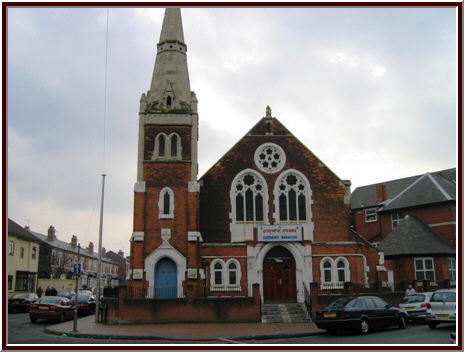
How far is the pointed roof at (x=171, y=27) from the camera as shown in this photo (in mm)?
32750

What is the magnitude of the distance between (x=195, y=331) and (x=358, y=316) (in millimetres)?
6394

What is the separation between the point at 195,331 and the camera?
1958 centimetres

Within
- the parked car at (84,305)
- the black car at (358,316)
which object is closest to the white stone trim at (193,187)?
the parked car at (84,305)

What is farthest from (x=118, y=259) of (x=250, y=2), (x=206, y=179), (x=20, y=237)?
(x=250, y=2)

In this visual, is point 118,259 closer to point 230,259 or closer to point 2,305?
point 230,259

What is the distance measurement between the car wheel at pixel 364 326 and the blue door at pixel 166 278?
11.7 metres

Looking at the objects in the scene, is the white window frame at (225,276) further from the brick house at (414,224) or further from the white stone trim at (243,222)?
the brick house at (414,224)

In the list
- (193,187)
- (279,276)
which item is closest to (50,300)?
(193,187)

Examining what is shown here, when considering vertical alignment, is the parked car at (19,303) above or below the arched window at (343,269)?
below

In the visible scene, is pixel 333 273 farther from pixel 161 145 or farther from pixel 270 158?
pixel 161 145

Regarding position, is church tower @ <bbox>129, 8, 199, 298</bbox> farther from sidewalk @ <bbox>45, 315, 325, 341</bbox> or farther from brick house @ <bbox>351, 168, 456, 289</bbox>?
brick house @ <bbox>351, 168, 456, 289</bbox>

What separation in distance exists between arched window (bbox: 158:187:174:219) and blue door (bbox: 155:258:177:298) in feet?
8.02

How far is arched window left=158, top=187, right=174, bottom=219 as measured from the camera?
2755 cm

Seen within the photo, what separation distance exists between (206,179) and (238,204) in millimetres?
2481
